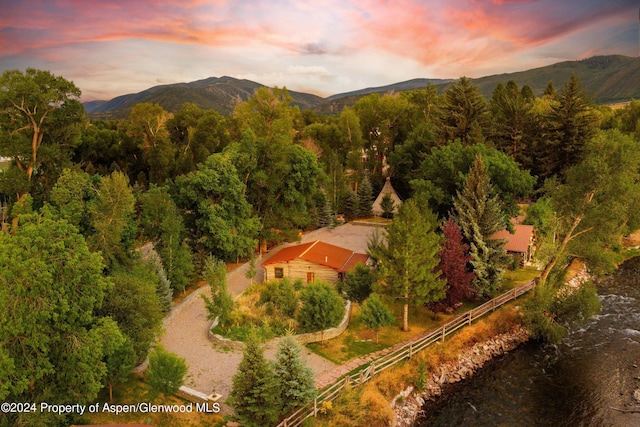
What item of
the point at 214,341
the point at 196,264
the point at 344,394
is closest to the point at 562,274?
the point at 344,394

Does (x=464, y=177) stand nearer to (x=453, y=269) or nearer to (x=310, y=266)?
(x=453, y=269)

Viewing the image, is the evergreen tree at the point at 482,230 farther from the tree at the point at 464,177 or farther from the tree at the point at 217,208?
the tree at the point at 217,208

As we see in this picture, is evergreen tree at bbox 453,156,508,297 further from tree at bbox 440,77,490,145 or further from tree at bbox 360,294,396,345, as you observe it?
tree at bbox 440,77,490,145

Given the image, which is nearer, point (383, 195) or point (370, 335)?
point (370, 335)

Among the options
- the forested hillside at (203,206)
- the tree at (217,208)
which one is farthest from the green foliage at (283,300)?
the tree at (217,208)

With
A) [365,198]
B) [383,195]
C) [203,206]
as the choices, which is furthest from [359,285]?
[383,195]

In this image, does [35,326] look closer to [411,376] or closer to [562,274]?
[411,376]
